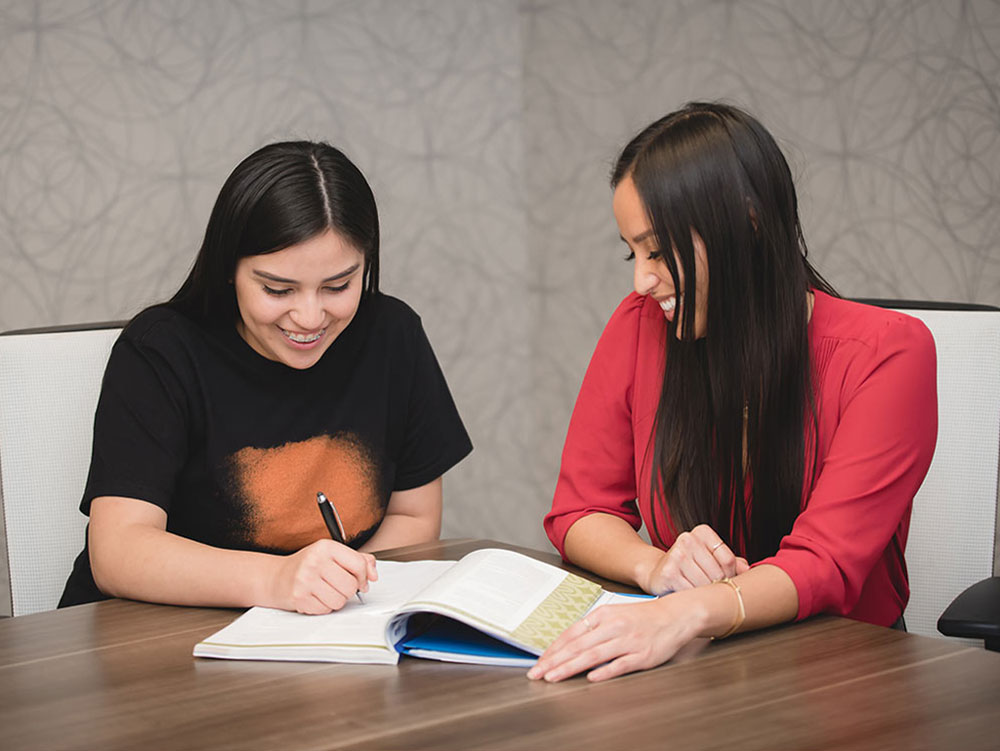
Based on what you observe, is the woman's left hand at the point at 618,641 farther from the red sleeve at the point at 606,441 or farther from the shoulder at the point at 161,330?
the shoulder at the point at 161,330

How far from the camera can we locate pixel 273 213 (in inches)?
60.4

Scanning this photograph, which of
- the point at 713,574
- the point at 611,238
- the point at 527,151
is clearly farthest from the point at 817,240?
the point at 713,574

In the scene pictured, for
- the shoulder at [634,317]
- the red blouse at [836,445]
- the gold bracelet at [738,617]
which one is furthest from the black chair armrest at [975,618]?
the shoulder at [634,317]

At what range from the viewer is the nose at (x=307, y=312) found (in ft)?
5.08

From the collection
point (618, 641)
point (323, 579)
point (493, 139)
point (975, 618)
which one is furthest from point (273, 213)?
point (493, 139)

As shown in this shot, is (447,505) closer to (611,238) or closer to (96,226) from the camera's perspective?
(611,238)

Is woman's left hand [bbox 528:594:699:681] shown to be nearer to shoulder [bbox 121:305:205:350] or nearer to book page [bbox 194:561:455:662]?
book page [bbox 194:561:455:662]

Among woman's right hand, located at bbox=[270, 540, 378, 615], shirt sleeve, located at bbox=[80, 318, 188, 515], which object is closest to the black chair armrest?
woman's right hand, located at bbox=[270, 540, 378, 615]

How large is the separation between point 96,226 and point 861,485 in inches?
84.8

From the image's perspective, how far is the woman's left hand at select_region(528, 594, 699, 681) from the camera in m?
1.05

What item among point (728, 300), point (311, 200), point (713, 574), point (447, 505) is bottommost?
point (447, 505)

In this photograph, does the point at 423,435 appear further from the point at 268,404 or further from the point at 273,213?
the point at 273,213

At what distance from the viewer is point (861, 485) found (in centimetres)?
133

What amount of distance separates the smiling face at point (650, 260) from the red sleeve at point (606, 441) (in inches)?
8.0
